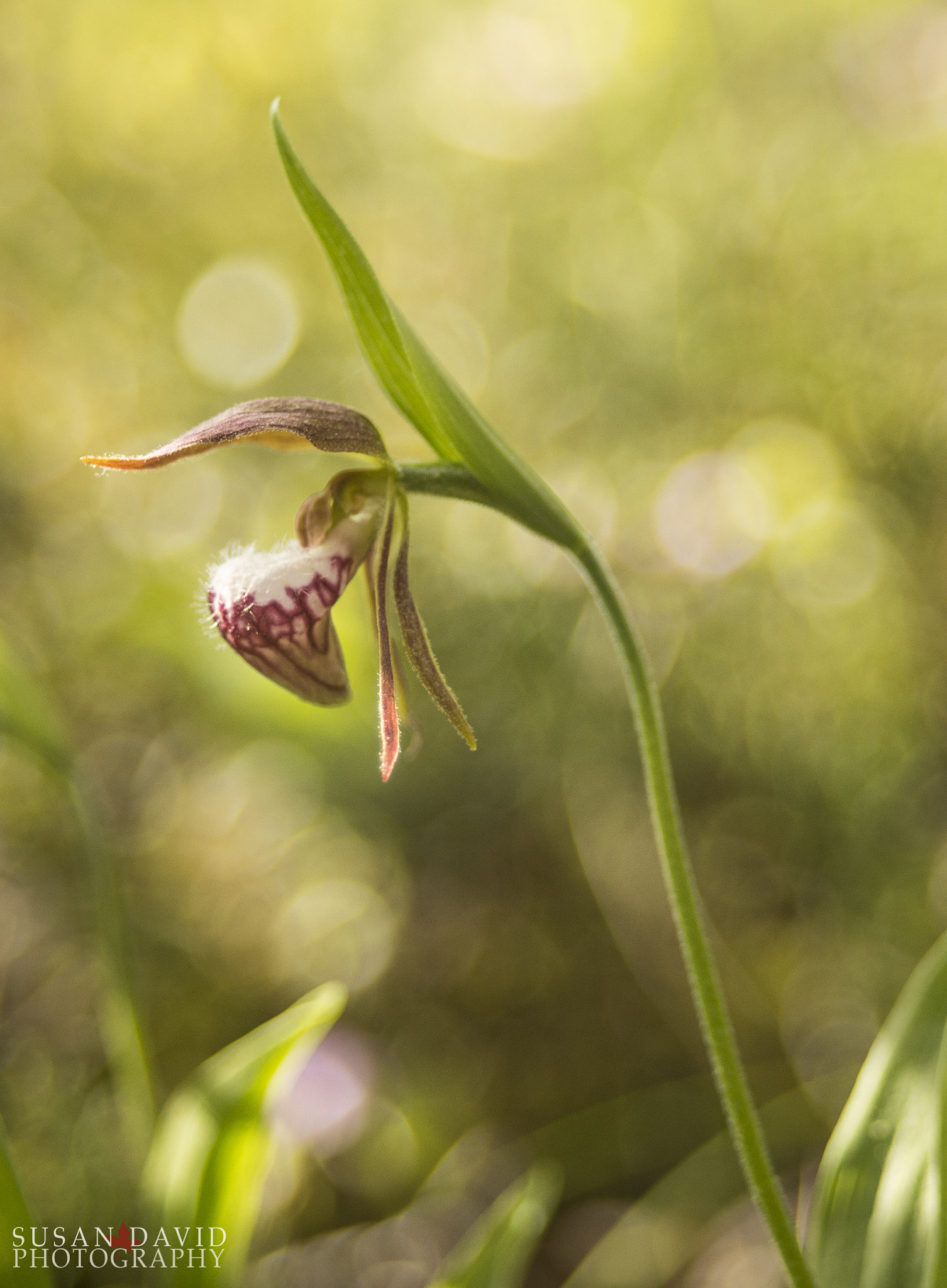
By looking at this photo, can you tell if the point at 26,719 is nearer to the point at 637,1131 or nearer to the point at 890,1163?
the point at 890,1163

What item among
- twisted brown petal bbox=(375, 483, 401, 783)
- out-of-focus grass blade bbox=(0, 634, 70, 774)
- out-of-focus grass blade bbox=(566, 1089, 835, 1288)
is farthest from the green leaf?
out-of-focus grass blade bbox=(566, 1089, 835, 1288)

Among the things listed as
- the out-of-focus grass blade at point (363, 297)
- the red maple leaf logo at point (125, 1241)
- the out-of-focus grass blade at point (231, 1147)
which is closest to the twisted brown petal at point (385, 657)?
the out-of-focus grass blade at point (363, 297)

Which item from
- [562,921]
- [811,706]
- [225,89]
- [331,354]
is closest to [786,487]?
[811,706]

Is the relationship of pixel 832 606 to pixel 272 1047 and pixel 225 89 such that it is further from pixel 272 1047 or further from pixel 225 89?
pixel 225 89

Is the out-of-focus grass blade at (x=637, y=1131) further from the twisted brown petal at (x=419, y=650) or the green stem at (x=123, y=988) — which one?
the twisted brown petal at (x=419, y=650)

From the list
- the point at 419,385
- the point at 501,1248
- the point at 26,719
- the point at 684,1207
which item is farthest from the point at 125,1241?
the point at 419,385

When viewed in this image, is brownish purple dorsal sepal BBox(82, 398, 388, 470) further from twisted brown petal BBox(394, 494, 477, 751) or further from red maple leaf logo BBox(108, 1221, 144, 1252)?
red maple leaf logo BBox(108, 1221, 144, 1252)
